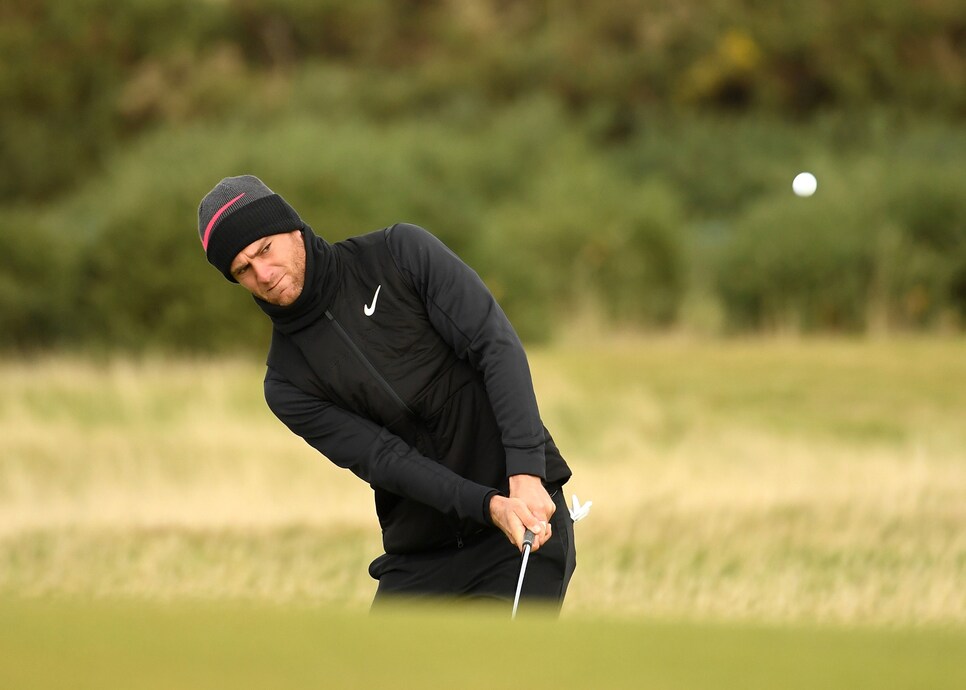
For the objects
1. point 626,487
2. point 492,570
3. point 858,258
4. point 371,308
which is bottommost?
point 492,570

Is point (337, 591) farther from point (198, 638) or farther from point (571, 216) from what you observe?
point (571, 216)

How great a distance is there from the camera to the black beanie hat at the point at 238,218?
12.5 ft

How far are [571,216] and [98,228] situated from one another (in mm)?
7393

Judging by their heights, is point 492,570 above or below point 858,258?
below

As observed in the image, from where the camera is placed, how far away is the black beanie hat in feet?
12.5

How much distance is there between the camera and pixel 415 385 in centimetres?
393

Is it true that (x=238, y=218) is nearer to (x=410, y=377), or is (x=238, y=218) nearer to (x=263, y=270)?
(x=263, y=270)

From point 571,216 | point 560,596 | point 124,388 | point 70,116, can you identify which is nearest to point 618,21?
point 70,116

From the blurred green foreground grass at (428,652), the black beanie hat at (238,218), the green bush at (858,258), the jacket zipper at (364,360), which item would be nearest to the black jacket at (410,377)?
the jacket zipper at (364,360)

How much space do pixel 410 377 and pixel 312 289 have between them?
342 mm

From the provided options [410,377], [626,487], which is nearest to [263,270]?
[410,377]

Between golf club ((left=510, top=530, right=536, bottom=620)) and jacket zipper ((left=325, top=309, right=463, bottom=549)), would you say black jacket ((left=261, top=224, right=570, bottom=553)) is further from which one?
golf club ((left=510, top=530, right=536, bottom=620))

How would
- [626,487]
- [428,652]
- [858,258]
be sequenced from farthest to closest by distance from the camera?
[858,258] < [626,487] < [428,652]

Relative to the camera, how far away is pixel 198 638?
186 centimetres
